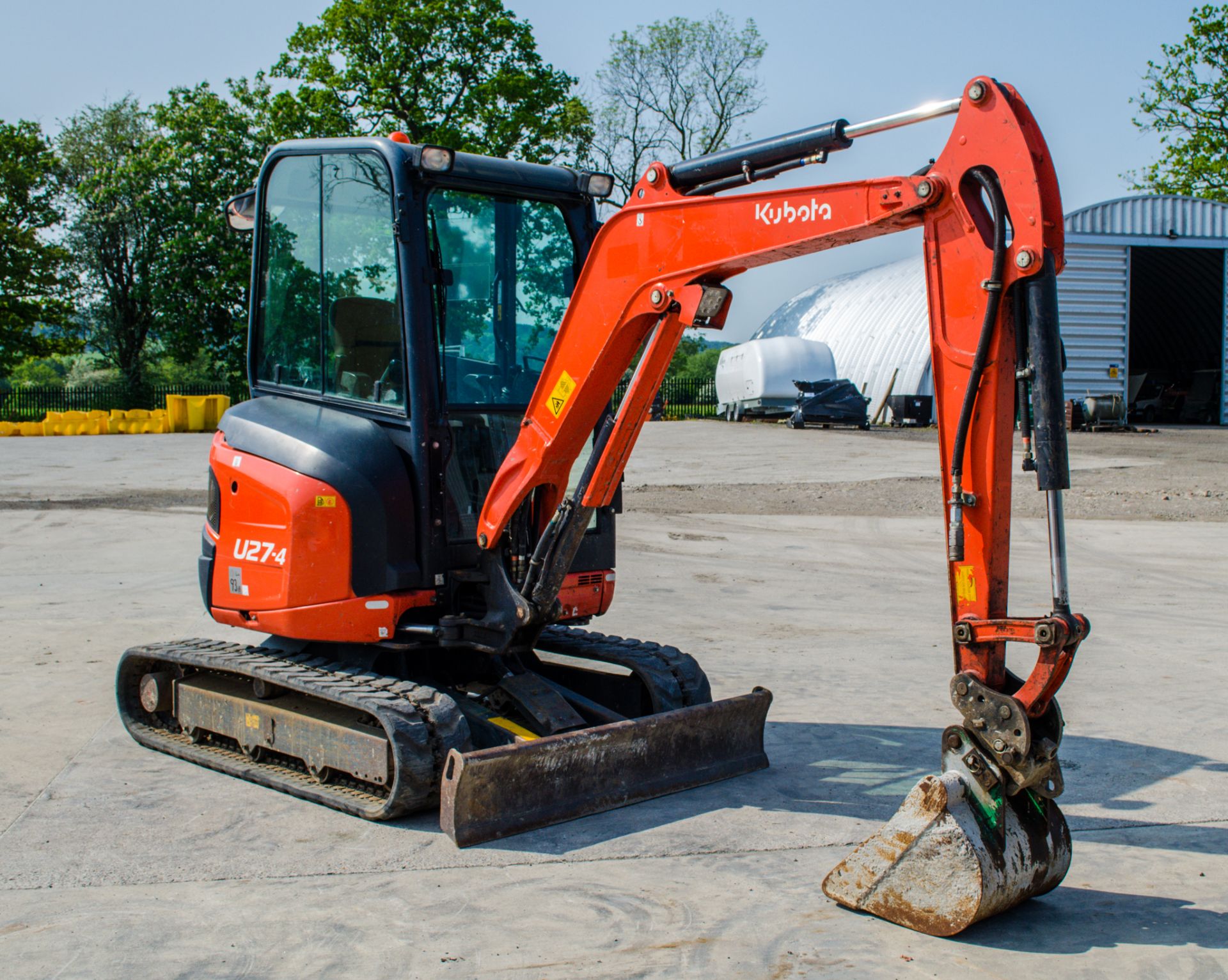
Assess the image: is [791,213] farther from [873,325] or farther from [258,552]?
[873,325]

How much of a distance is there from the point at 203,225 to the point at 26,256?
755cm

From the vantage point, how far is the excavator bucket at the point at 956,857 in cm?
444

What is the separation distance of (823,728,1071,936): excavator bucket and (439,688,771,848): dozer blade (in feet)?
4.52

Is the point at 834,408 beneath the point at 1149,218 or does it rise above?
beneath

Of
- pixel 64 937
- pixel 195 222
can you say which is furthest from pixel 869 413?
pixel 64 937

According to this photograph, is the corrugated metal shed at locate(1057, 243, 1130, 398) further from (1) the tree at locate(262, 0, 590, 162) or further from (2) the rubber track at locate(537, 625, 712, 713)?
(2) the rubber track at locate(537, 625, 712, 713)

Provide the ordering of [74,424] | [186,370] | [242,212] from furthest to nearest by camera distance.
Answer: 1. [186,370]
2. [74,424]
3. [242,212]

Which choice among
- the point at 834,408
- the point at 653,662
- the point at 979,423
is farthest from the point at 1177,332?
the point at 979,423

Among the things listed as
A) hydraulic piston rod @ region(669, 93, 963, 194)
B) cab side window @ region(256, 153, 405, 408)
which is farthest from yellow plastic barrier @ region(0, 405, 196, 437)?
hydraulic piston rod @ region(669, 93, 963, 194)

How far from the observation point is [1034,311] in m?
4.34

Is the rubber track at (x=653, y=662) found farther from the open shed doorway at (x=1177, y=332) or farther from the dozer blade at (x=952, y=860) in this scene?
the open shed doorway at (x=1177, y=332)

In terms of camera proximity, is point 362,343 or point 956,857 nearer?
point 956,857

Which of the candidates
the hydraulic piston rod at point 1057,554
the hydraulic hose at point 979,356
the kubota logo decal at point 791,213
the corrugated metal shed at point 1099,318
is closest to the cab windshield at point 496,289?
the kubota logo decal at point 791,213

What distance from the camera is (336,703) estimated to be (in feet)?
20.2
